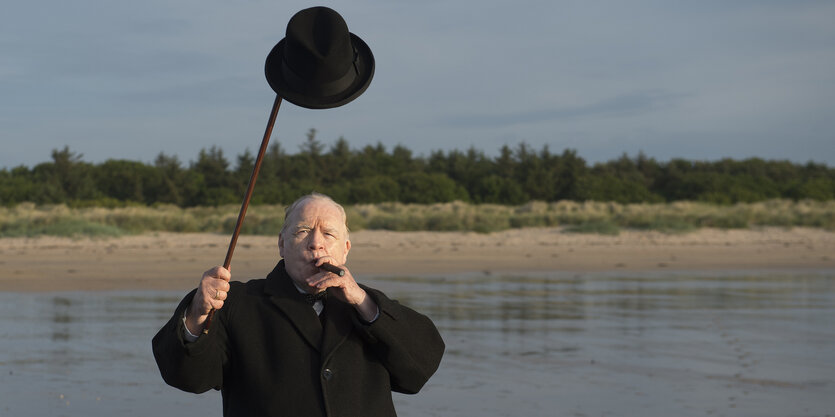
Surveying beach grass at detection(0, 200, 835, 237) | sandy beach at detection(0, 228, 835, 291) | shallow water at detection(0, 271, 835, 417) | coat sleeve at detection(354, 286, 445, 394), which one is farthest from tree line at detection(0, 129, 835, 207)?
coat sleeve at detection(354, 286, 445, 394)

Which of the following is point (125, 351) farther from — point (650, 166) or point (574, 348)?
point (650, 166)

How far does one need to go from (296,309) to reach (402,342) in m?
0.31

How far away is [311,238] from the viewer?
2850 millimetres

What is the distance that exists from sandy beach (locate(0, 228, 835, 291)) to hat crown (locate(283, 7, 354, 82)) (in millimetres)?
11807

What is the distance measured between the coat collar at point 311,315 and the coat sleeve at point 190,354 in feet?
0.58

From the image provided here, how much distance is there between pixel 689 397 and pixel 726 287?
8.13 metres

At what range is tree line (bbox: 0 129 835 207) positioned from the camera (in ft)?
125

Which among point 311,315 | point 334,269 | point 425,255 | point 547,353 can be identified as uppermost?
point 334,269

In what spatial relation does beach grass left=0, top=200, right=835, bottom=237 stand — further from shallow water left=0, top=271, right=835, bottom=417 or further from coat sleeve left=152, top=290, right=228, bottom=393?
coat sleeve left=152, top=290, right=228, bottom=393

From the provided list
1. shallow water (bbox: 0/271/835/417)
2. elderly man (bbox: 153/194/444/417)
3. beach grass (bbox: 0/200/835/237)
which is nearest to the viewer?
elderly man (bbox: 153/194/444/417)

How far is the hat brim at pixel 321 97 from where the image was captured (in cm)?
270

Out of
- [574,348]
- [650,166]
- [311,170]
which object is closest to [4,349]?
[574,348]

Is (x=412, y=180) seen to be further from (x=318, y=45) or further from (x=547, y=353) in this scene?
(x=318, y=45)

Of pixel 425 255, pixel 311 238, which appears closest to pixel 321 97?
pixel 311 238
